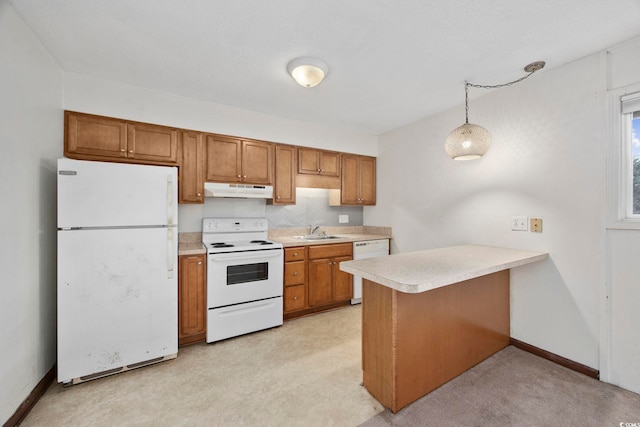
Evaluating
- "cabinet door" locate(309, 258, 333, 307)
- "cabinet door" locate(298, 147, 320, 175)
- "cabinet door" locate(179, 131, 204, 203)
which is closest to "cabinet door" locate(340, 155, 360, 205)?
"cabinet door" locate(298, 147, 320, 175)

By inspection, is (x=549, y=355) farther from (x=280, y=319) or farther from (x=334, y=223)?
(x=334, y=223)

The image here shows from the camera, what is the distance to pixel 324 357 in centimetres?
229

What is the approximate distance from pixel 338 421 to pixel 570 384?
1754 mm

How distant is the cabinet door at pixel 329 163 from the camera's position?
367 centimetres

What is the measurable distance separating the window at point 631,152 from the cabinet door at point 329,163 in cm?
272

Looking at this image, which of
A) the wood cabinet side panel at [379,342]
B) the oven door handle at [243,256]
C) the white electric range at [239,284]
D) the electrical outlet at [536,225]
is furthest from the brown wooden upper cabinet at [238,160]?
the electrical outlet at [536,225]

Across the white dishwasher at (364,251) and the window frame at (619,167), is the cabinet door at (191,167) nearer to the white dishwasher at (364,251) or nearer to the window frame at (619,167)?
the white dishwasher at (364,251)

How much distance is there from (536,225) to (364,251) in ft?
6.19

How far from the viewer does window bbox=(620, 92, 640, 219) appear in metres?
1.91

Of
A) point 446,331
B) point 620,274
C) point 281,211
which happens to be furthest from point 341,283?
point 620,274

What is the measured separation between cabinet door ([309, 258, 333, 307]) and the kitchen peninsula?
1353 millimetres

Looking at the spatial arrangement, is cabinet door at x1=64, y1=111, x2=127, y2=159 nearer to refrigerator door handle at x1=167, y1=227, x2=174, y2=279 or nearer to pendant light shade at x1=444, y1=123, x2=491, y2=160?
refrigerator door handle at x1=167, y1=227, x2=174, y2=279

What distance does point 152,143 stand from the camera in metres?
2.60

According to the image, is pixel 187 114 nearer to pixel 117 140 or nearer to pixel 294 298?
pixel 117 140
